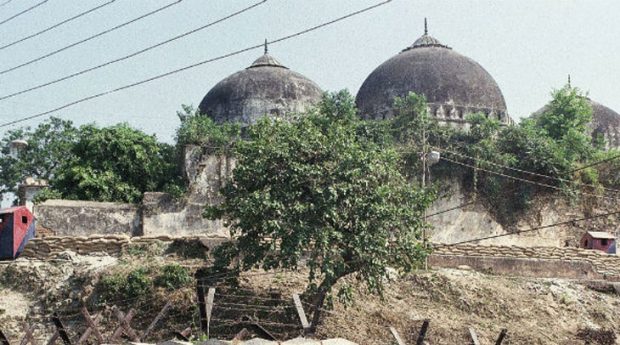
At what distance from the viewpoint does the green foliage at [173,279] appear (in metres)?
17.2

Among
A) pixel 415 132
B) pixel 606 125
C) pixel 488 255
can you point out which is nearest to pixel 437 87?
pixel 415 132

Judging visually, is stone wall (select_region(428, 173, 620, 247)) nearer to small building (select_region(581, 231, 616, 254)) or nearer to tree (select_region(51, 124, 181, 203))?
small building (select_region(581, 231, 616, 254))

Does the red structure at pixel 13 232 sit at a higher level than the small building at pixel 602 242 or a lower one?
higher

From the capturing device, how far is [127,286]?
17.2 m

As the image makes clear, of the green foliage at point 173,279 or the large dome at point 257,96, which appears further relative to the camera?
the large dome at point 257,96

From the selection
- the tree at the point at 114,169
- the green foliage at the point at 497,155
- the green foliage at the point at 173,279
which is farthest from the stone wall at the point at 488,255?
the tree at the point at 114,169

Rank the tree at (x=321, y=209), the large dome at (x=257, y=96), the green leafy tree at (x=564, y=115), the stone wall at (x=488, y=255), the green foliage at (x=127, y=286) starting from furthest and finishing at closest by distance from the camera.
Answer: the large dome at (x=257, y=96), the green leafy tree at (x=564, y=115), the stone wall at (x=488, y=255), the green foliage at (x=127, y=286), the tree at (x=321, y=209)

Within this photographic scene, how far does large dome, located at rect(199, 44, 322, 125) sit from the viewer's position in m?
29.0

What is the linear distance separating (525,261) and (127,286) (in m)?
9.56

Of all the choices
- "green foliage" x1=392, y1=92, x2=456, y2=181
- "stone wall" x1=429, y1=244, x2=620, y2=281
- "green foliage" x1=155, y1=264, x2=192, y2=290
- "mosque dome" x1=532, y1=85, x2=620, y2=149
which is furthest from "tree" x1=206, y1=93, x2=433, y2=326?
"mosque dome" x1=532, y1=85, x2=620, y2=149

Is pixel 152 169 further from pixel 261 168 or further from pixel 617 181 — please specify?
pixel 617 181

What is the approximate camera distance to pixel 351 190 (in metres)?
15.8

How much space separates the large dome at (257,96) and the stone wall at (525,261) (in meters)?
9.76

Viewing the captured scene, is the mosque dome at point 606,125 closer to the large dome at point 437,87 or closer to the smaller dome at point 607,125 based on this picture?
the smaller dome at point 607,125
